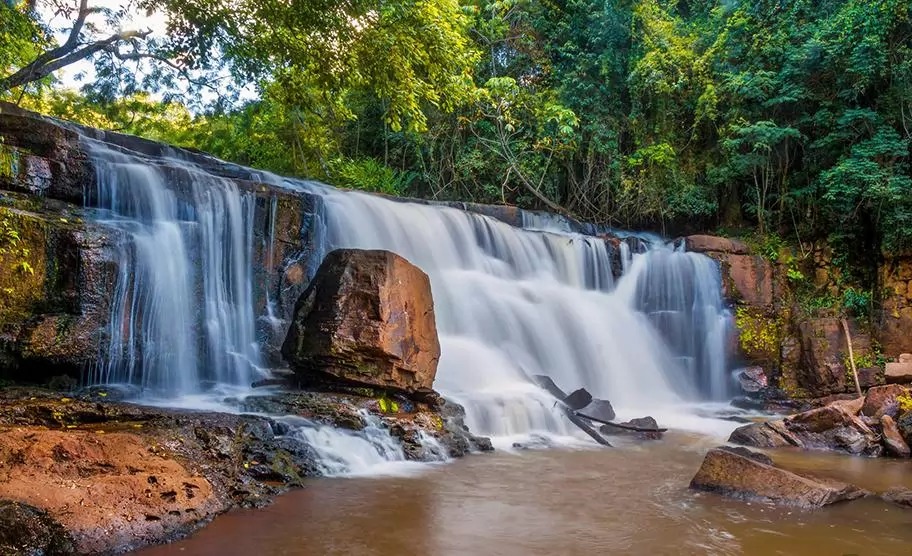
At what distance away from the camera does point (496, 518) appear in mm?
4816

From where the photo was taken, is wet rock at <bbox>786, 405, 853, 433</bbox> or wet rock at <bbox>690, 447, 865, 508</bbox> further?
wet rock at <bbox>786, 405, 853, 433</bbox>

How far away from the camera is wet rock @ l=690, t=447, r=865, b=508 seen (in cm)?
517

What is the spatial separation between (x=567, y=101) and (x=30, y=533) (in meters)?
→ 17.3

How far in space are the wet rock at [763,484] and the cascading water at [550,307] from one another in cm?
374

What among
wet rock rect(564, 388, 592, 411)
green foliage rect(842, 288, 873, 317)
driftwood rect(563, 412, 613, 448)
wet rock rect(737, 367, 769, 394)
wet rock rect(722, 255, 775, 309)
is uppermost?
wet rock rect(722, 255, 775, 309)

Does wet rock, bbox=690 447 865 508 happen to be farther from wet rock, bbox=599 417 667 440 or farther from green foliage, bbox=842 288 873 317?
green foliage, bbox=842 288 873 317

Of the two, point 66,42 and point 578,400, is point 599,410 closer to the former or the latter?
point 578,400

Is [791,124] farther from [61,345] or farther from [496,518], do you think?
[61,345]

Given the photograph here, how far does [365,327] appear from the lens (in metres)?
7.34

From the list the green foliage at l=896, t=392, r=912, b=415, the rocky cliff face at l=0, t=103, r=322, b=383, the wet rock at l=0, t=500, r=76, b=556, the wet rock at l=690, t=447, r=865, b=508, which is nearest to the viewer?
the wet rock at l=0, t=500, r=76, b=556

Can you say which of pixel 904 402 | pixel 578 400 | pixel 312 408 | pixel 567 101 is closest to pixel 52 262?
pixel 312 408

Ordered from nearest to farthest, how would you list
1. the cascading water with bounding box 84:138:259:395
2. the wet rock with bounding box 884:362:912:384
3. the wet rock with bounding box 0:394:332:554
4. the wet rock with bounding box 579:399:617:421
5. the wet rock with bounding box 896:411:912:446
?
the wet rock with bounding box 0:394:332:554 → the cascading water with bounding box 84:138:259:395 → the wet rock with bounding box 896:411:912:446 → the wet rock with bounding box 579:399:617:421 → the wet rock with bounding box 884:362:912:384

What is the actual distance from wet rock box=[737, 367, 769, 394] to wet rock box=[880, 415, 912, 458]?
4.82 meters

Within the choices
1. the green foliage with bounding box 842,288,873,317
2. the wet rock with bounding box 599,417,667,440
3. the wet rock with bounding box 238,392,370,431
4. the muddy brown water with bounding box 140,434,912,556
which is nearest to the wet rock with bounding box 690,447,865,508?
the muddy brown water with bounding box 140,434,912,556
